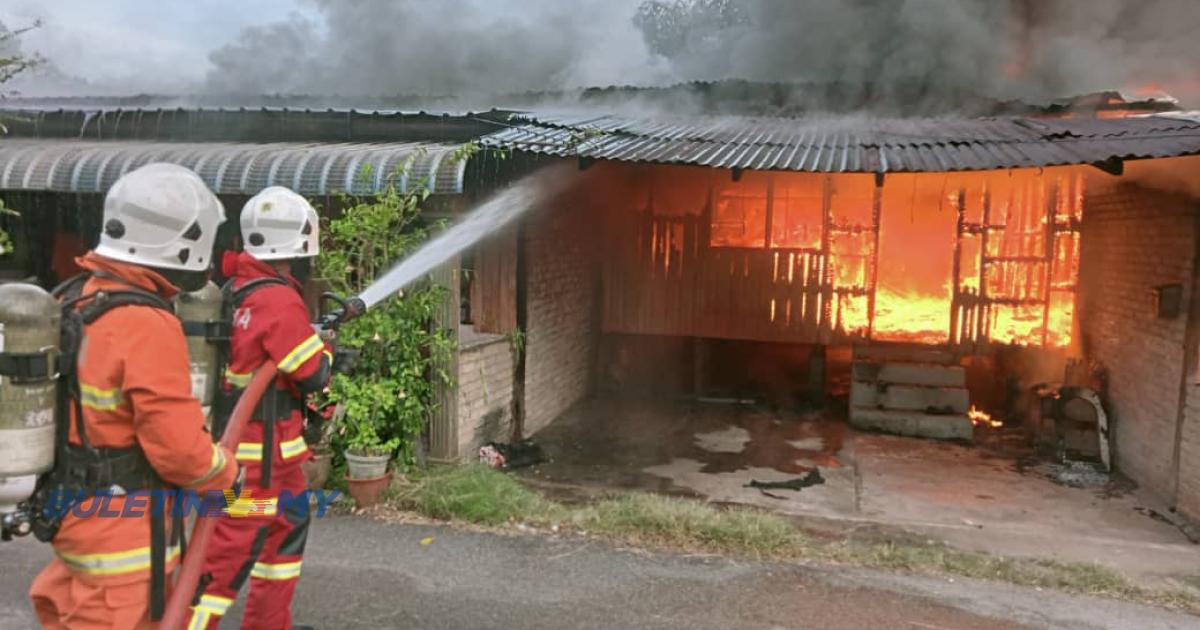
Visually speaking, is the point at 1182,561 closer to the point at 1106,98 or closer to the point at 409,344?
the point at 409,344

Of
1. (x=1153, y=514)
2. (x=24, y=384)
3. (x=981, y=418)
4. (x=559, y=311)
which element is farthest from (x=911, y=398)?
(x=24, y=384)

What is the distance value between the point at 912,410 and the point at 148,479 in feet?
28.2

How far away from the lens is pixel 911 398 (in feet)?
30.1

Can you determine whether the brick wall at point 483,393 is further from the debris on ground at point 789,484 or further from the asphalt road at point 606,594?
the debris on ground at point 789,484

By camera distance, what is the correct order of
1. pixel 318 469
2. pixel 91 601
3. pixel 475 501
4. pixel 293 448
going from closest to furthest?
pixel 91 601 < pixel 293 448 < pixel 475 501 < pixel 318 469

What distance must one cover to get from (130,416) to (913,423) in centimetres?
853

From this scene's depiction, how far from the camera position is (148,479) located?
2.49m

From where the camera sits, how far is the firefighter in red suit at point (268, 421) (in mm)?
3139

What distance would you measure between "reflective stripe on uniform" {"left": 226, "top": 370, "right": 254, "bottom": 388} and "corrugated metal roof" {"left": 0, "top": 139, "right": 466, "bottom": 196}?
9.41ft

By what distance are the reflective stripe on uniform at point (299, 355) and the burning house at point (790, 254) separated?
2.85 metres

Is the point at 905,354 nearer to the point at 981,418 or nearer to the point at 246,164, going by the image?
the point at 981,418

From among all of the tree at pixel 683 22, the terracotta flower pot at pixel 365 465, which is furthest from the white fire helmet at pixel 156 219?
the tree at pixel 683 22

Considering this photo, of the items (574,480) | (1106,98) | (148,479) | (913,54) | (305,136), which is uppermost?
(913,54)

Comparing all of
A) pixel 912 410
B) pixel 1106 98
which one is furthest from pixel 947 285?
pixel 1106 98
